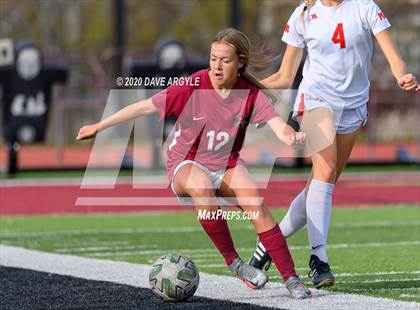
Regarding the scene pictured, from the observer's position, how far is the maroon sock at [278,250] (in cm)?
700

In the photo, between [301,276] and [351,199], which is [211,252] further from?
[351,199]

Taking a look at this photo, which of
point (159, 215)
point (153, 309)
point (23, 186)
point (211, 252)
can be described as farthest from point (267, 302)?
point (23, 186)

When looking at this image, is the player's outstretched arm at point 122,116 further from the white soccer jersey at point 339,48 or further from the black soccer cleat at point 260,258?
the black soccer cleat at point 260,258

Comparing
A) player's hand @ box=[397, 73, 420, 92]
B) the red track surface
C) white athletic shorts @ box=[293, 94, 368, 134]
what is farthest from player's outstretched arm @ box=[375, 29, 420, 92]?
the red track surface

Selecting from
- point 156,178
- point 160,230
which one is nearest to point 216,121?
point 160,230

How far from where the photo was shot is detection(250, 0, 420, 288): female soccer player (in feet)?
24.0

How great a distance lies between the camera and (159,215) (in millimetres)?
14594

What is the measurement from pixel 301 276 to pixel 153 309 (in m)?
1.81

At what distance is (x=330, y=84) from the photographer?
24.5 feet

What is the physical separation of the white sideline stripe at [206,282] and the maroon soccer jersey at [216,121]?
32.2 inches

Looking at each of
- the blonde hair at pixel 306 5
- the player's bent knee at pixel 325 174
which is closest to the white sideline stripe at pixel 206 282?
the player's bent knee at pixel 325 174

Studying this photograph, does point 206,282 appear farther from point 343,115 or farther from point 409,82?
point 409,82

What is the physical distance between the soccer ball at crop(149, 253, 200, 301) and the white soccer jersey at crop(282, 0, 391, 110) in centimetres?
134

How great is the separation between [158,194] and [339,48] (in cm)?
1046
